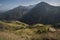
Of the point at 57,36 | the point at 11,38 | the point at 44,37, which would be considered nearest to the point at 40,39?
the point at 44,37

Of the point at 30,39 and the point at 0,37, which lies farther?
the point at 30,39

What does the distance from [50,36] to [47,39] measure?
43 cm

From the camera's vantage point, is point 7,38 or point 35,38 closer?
point 7,38

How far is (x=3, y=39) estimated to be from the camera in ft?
25.5

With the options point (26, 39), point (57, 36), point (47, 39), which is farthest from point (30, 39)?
point (57, 36)

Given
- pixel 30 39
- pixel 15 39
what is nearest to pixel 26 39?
pixel 30 39

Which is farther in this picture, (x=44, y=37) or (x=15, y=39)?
(x=44, y=37)

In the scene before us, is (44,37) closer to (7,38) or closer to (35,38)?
(35,38)

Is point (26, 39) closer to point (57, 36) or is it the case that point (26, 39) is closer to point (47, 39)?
point (47, 39)

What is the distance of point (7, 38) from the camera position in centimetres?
780

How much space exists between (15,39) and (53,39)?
1995mm

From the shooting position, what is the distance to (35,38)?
879 centimetres

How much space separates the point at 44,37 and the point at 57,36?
0.70m

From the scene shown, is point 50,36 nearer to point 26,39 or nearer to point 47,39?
point 47,39
